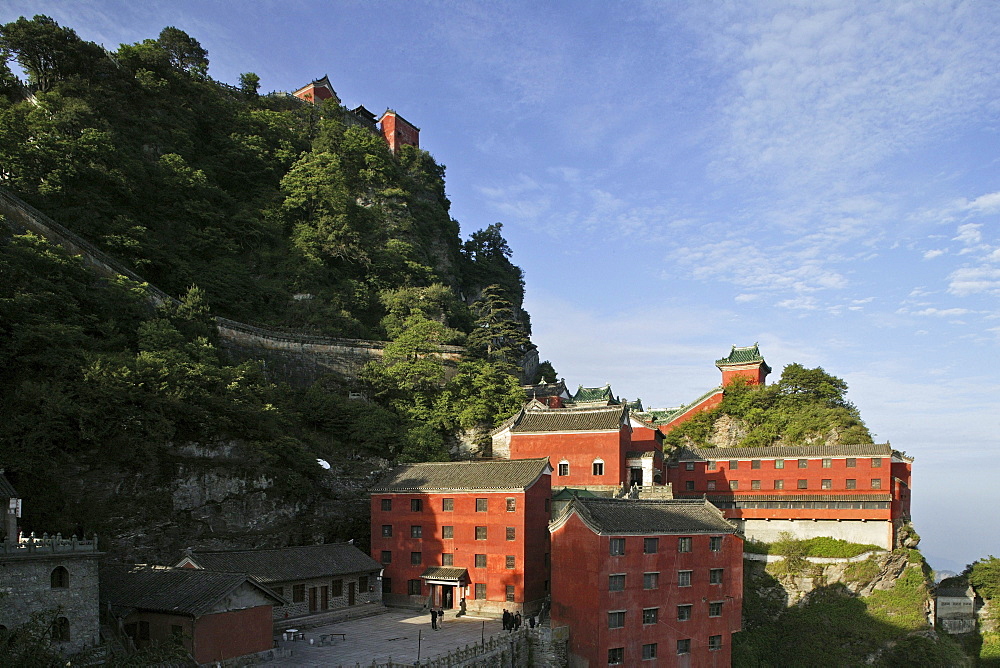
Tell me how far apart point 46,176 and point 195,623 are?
31708mm

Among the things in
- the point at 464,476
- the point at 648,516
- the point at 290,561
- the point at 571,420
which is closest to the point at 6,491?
the point at 290,561

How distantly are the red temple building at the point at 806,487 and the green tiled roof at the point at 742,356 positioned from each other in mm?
14377

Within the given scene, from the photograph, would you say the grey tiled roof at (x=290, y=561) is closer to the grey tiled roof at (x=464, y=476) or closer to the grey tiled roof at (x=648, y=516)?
the grey tiled roof at (x=464, y=476)

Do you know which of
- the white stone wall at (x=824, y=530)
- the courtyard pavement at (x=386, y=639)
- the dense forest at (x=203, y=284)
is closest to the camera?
the courtyard pavement at (x=386, y=639)

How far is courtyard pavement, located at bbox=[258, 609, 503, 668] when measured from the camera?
24.4 m

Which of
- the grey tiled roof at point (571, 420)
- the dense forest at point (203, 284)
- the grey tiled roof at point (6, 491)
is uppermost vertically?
the dense forest at point (203, 284)

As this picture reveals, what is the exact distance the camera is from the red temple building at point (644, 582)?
2847 centimetres

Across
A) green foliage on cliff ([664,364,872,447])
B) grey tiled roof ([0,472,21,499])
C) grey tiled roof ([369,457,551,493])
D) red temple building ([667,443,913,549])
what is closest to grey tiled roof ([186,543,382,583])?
grey tiled roof ([369,457,551,493])

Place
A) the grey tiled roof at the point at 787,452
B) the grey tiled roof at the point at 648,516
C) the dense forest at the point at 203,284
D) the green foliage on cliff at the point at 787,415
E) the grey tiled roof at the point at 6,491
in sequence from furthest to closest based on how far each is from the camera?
1. the green foliage on cliff at the point at 787,415
2. the grey tiled roof at the point at 787,452
3. the grey tiled roof at the point at 648,516
4. the dense forest at the point at 203,284
5. the grey tiled roof at the point at 6,491

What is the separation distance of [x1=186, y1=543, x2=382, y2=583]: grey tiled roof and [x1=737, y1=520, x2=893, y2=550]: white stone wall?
26.1 m

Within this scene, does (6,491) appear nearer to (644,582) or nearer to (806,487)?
(644,582)

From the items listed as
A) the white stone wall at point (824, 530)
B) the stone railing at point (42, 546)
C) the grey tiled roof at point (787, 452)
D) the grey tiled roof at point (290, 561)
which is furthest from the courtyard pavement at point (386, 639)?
the grey tiled roof at point (787, 452)

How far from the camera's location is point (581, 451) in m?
42.4

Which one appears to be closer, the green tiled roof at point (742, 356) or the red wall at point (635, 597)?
the red wall at point (635, 597)
